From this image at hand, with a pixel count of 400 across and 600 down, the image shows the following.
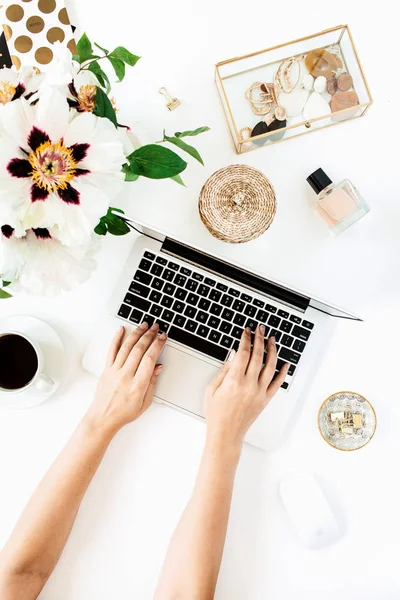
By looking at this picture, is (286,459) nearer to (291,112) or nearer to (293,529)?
(293,529)

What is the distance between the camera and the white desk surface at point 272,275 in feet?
2.80

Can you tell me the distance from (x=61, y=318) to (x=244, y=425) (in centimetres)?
37

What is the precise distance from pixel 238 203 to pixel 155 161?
10.0 inches

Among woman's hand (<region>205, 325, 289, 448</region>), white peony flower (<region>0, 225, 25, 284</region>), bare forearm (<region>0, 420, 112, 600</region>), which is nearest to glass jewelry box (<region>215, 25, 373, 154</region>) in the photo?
woman's hand (<region>205, 325, 289, 448</region>)

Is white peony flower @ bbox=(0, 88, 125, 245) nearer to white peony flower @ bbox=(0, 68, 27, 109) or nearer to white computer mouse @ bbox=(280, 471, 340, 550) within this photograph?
white peony flower @ bbox=(0, 68, 27, 109)

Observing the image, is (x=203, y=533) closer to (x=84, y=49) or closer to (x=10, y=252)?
(x=10, y=252)

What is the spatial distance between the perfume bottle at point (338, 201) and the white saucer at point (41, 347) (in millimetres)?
512

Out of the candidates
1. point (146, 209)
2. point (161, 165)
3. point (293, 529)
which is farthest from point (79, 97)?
point (293, 529)

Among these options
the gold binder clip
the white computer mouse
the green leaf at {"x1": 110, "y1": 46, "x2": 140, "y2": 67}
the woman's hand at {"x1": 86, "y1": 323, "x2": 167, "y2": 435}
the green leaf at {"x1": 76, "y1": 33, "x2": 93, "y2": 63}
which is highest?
the gold binder clip

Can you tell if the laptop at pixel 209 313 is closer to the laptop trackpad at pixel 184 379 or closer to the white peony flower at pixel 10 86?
the laptop trackpad at pixel 184 379

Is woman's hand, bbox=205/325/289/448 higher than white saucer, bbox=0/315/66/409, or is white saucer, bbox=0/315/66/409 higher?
woman's hand, bbox=205/325/289/448

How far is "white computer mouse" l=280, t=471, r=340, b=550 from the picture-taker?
846mm

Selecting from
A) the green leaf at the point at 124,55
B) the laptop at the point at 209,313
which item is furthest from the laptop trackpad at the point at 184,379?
the green leaf at the point at 124,55

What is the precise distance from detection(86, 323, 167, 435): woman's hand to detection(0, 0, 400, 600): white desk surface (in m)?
0.04
